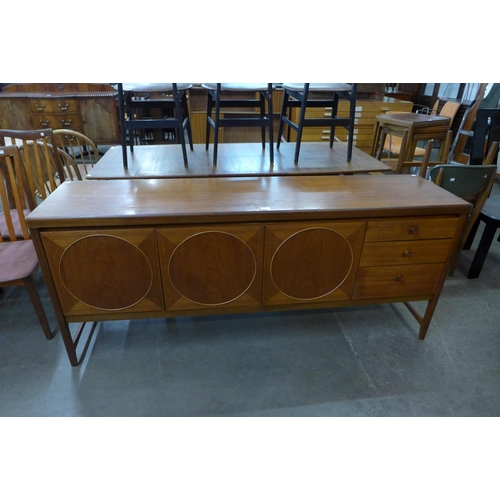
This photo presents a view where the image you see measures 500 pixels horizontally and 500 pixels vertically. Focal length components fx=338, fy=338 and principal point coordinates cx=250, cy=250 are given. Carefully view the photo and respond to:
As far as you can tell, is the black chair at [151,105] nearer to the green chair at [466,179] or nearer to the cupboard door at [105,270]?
the cupboard door at [105,270]

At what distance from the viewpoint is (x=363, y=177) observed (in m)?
1.78

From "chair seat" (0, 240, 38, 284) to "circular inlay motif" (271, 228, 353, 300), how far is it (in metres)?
1.15

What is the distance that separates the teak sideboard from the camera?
133cm

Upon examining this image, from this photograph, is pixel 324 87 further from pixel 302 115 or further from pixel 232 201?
pixel 232 201

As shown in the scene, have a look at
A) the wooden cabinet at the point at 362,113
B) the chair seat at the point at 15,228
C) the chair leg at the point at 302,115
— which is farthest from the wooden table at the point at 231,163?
the wooden cabinet at the point at 362,113

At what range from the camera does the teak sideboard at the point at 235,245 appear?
4.36ft

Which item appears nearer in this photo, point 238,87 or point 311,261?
point 311,261

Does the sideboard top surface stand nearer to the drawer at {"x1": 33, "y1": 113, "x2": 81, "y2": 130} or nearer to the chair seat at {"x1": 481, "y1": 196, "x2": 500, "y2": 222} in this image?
the chair seat at {"x1": 481, "y1": 196, "x2": 500, "y2": 222}

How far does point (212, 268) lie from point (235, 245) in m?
0.14

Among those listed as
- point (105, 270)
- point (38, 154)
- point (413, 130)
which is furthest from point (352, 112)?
point (38, 154)

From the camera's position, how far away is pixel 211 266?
1438mm

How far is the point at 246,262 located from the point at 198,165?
2.90 ft

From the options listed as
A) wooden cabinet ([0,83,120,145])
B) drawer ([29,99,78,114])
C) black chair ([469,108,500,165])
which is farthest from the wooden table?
drawer ([29,99,78,114])

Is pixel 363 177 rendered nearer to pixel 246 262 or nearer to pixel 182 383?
pixel 246 262
